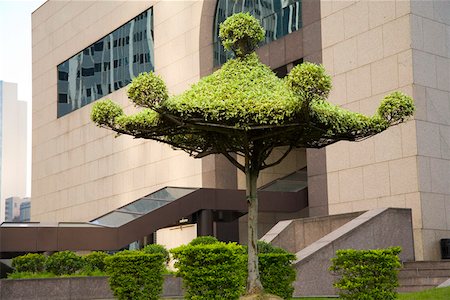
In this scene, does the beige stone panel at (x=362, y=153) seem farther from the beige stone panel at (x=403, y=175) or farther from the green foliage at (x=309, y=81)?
the green foliage at (x=309, y=81)

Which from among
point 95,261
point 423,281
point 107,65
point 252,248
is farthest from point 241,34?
point 107,65

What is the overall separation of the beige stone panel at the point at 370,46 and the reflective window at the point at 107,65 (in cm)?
1738

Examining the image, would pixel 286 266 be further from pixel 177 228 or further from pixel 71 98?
pixel 71 98

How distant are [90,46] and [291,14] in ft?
68.0

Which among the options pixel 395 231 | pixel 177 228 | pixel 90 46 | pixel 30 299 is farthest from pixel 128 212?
pixel 90 46

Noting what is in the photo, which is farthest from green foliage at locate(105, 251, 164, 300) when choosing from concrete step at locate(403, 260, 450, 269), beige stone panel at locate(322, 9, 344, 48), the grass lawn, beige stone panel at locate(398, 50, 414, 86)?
beige stone panel at locate(322, 9, 344, 48)

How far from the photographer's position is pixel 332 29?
2753 cm

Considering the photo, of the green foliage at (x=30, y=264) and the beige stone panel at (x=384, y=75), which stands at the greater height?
the beige stone panel at (x=384, y=75)

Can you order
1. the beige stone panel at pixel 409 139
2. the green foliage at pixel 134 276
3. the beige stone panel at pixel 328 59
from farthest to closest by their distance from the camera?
the beige stone panel at pixel 328 59, the beige stone panel at pixel 409 139, the green foliage at pixel 134 276

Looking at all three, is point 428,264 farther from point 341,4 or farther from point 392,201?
point 341,4

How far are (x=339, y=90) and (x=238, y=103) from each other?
14975mm

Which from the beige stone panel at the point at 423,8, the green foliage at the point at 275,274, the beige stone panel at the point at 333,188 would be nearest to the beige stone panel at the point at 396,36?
Result: the beige stone panel at the point at 423,8

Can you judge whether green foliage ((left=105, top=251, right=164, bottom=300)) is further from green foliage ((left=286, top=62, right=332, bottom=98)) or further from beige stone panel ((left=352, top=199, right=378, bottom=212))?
beige stone panel ((left=352, top=199, right=378, bottom=212))

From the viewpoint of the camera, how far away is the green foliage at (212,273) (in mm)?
12555
